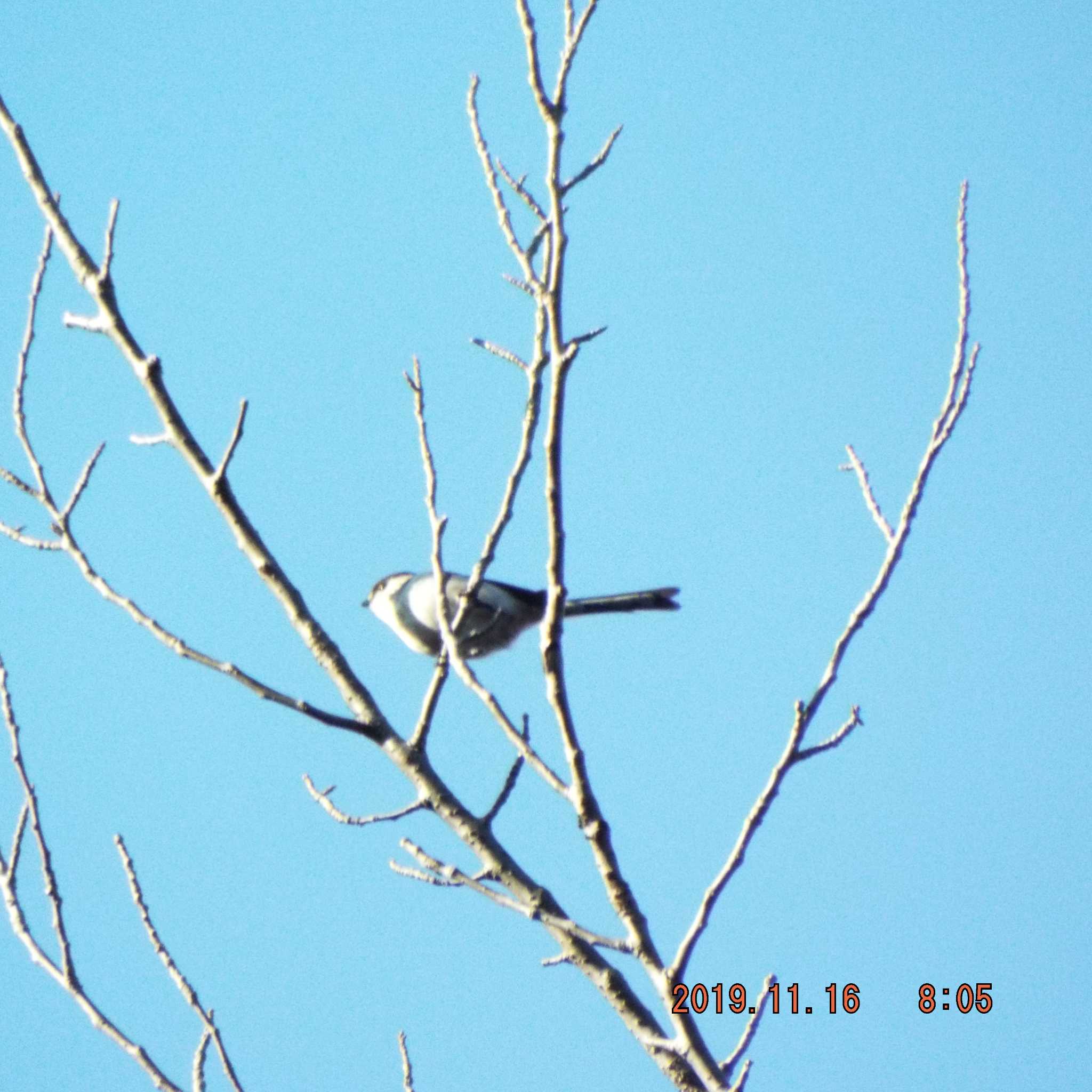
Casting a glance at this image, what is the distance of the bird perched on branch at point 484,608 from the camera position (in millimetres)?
6184

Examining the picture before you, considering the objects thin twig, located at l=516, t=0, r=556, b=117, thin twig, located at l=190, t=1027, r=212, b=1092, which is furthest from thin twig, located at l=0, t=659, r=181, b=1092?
thin twig, located at l=516, t=0, r=556, b=117

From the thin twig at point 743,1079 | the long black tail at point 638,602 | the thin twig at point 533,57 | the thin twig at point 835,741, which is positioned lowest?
the thin twig at point 743,1079

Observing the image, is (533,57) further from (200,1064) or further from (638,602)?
(638,602)

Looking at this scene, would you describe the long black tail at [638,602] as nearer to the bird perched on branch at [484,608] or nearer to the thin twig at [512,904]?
the bird perched on branch at [484,608]

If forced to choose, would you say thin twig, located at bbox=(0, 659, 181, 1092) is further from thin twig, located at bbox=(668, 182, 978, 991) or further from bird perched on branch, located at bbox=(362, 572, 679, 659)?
bird perched on branch, located at bbox=(362, 572, 679, 659)

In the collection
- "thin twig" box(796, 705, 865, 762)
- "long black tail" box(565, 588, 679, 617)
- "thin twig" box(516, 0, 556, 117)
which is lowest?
"thin twig" box(796, 705, 865, 762)

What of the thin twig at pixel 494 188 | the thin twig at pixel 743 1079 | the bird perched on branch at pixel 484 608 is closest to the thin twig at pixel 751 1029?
the thin twig at pixel 743 1079

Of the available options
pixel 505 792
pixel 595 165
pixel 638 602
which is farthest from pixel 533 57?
pixel 638 602

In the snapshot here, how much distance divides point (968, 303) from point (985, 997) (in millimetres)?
2297

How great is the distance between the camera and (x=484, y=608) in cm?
625

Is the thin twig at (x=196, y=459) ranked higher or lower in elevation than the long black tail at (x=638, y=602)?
lower

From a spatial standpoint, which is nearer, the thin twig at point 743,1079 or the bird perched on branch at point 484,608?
the thin twig at point 743,1079

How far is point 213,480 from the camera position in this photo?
8.39ft

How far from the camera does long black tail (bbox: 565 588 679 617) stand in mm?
6176
